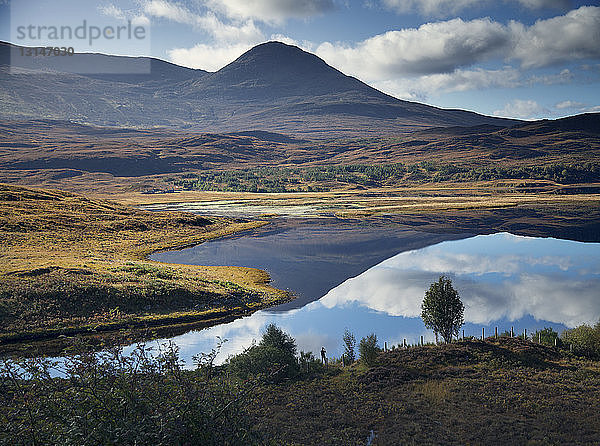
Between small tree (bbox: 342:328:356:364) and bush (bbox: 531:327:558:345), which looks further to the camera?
bush (bbox: 531:327:558:345)

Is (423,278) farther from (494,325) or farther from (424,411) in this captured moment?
(424,411)

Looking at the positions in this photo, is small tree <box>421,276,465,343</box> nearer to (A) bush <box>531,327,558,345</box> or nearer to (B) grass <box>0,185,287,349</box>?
(A) bush <box>531,327,558,345</box>

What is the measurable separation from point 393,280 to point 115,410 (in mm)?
48777

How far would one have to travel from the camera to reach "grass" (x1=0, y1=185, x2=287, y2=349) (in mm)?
36531

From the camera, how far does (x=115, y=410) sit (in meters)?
10.4

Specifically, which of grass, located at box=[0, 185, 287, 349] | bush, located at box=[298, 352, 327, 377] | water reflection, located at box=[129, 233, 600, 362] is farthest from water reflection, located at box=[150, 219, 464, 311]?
bush, located at box=[298, 352, 327, 377]

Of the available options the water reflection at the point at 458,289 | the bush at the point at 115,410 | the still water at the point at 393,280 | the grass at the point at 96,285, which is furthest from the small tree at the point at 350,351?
the bush at the point at 115,410

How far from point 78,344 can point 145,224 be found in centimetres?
8564

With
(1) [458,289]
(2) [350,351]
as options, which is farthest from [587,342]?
(1) [458,289]

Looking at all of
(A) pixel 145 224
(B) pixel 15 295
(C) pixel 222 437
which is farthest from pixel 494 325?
(A) pixel 145 224

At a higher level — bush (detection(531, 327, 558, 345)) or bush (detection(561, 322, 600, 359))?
bush (detection(561, 322, 600, 359))

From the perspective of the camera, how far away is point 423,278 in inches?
2218

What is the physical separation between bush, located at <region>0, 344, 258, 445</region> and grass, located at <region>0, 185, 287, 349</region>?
1132cm

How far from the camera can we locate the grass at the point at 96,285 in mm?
36531
